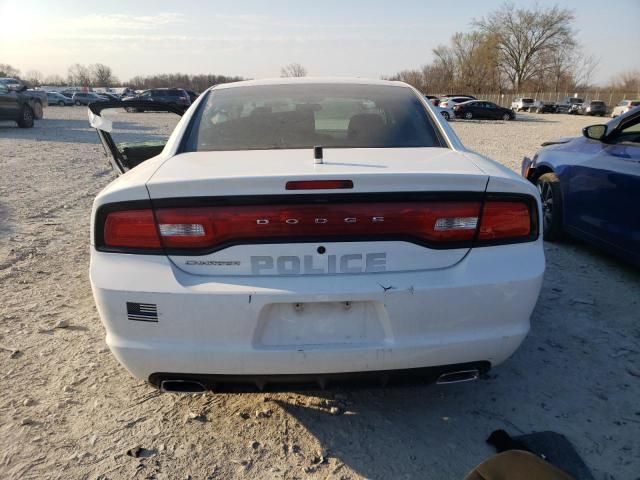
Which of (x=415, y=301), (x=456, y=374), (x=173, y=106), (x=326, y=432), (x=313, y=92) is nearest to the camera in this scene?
(x=415, y=301)

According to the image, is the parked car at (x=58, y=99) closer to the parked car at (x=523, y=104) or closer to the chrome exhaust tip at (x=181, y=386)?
the parked car at (x=523, y=104)

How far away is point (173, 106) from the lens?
427 cm

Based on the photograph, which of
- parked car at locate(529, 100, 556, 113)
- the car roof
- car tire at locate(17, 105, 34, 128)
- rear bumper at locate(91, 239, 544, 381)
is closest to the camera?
rear bumper at locate(91, 239, 544, 381)

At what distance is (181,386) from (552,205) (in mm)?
4303

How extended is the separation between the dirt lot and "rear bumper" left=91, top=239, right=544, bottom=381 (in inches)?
19.2

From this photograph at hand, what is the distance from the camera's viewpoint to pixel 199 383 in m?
2.05

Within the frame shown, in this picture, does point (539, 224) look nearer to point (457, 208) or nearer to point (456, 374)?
point (457, 208)

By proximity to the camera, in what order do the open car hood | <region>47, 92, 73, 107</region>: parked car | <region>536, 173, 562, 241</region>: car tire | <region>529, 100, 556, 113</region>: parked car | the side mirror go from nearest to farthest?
the open car hood
the side mirror
<region>536, 173, 562, 241</region>: car tire
<region>47, 92, 73, 107</region>: parked car
<region>529, 100, 556, 113</region>: parked car

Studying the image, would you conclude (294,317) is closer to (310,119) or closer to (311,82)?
(310,119)

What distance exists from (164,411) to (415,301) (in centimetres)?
147

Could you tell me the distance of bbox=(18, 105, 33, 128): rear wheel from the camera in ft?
60.5

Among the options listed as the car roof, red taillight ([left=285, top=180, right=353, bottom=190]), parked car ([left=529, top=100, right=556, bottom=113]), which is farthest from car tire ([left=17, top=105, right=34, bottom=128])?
parked car ([left=529, top=100, right=556, bottom=113])

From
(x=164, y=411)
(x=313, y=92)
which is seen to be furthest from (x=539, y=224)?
(x=164, y=411)

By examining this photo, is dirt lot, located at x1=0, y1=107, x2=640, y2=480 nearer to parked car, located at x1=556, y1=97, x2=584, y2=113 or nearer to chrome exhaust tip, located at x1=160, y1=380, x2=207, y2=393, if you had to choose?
chrome exhaust tip, located at x1=160, y1=380, x2=207, y2=393
